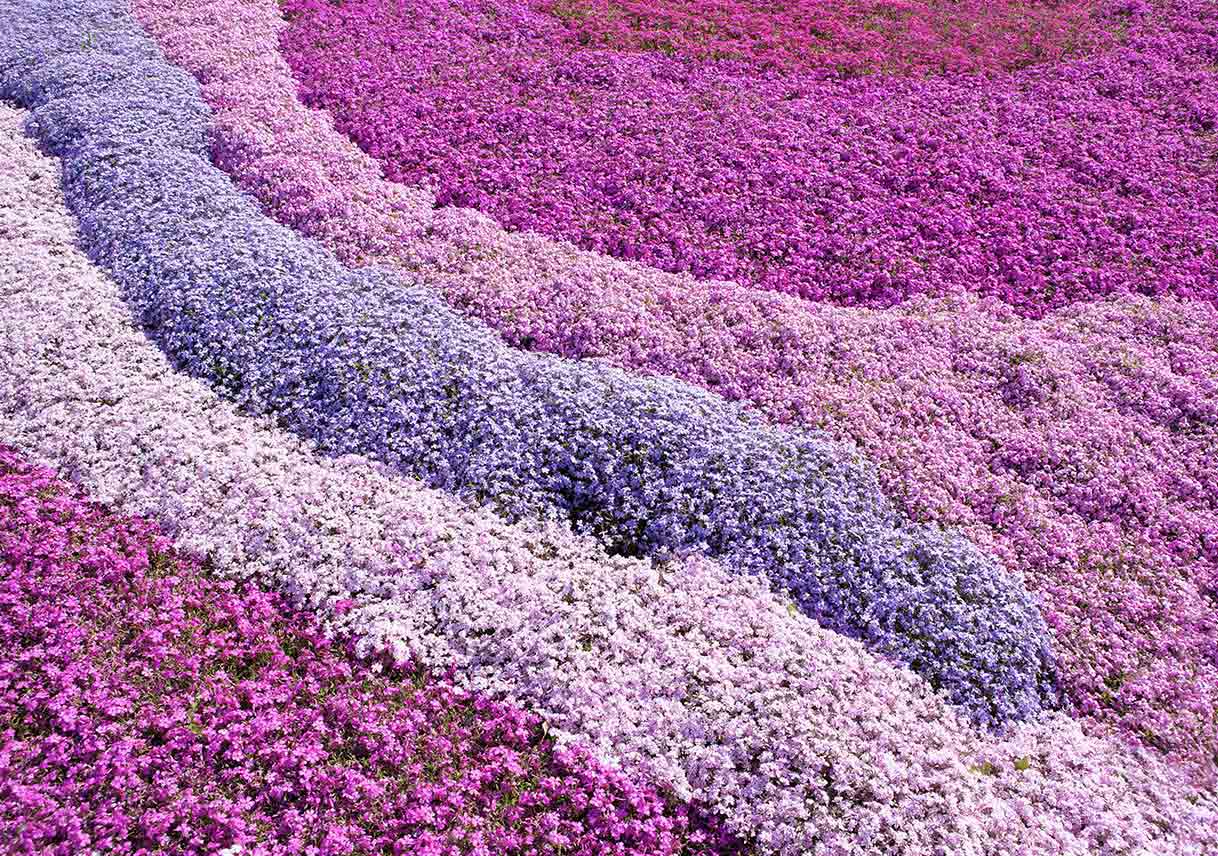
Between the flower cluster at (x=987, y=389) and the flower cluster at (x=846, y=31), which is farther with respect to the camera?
the flower cluster at (x=846, y=31)

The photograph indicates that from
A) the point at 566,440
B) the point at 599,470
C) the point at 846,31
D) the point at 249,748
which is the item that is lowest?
the point at 249,748

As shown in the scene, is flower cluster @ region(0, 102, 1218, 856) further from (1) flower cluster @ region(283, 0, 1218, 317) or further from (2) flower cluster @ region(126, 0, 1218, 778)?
(1) flower cluster @ region(283, 0, 1218, 317)

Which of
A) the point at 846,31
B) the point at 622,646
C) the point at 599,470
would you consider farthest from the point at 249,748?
the point at 846,31

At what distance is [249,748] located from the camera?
8172 millimetres

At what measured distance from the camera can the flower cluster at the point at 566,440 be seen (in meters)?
9.99

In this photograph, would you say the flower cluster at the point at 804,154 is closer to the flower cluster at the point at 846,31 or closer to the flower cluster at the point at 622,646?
the flower cluster at the point at 846,31

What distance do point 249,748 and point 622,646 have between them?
373 centimetres

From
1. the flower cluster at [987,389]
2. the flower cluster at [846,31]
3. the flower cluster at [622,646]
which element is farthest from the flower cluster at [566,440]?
the flower cluster at [846,31]

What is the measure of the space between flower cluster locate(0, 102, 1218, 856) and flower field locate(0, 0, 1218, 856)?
0.15 ft

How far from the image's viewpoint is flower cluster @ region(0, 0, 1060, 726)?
999cm

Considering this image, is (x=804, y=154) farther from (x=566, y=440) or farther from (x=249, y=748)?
(x=249, y=748)

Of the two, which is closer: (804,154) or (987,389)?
(987,389)

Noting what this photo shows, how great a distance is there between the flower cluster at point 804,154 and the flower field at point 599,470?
0.12m

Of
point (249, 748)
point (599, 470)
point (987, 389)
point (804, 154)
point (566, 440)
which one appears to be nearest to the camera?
point (249, 748)
